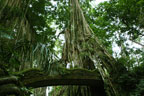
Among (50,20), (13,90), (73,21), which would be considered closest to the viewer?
(13,90)

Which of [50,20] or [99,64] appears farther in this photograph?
[50,20]

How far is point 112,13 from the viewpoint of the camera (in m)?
5.50

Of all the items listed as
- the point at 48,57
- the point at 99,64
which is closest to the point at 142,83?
the point at 99,64

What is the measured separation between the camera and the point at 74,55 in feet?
12.4

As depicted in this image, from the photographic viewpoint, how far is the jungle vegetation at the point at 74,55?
204 centimetres

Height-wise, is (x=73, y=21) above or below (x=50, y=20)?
below

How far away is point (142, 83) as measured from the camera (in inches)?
120

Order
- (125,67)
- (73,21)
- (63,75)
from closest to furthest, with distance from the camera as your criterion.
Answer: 1. (63,75)
2. (125,67)
3. (73,21)

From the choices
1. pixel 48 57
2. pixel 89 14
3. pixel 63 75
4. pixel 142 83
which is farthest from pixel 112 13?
pixel 48 57

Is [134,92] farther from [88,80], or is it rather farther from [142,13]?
[142,13]

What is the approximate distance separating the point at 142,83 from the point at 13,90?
2.61m

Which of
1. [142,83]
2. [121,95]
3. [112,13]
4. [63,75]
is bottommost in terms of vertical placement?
[121,95]

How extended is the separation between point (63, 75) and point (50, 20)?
426 centimetres

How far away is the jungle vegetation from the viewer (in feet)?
6.68
